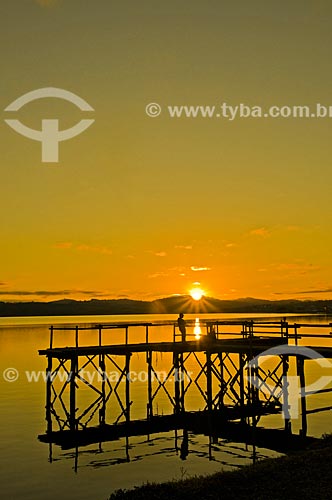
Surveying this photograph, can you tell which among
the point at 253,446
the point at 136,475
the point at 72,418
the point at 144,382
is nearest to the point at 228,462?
the point at 253,446

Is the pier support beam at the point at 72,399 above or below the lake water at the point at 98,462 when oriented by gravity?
above

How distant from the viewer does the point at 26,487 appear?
25.8 meters

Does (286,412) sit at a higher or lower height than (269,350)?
lower

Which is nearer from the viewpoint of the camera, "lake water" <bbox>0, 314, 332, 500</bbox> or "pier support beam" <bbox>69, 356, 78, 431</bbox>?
"lake water" <bbox>0, 314, 332, 500</bbox>

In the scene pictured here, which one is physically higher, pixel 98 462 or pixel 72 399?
pixel 72 399

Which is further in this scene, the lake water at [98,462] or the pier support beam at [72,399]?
the pier support beam at [72,399]

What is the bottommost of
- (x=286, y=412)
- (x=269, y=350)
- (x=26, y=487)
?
(x=26, y=487)

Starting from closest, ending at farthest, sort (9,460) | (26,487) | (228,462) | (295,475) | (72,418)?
(295,475) < (26,487) < (228,462) < (9,460) < (72,418)

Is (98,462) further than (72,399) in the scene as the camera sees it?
No

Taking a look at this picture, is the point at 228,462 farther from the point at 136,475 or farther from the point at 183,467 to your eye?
the point at 136,475

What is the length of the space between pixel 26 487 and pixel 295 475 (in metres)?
13.6

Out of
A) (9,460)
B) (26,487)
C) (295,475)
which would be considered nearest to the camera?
(295,475)

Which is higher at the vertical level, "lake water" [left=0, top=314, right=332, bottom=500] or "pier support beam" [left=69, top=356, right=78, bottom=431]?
"pier support beam" [left=69, top=356, right=78, bottom=431]

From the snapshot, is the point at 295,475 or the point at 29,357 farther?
the point at 29,357
